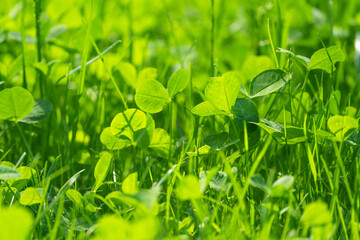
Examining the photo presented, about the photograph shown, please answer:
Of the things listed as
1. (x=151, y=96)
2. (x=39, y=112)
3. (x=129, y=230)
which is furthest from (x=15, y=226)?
(x=39, y=112)

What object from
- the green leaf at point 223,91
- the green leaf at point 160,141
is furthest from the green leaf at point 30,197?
the green leaf at point 223,91

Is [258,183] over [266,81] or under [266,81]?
under

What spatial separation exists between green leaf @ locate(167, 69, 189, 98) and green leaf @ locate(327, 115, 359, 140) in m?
0.43

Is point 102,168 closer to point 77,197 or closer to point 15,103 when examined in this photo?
point 77,197

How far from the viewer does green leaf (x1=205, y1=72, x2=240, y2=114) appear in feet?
4.29

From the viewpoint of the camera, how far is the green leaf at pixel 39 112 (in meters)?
1.57

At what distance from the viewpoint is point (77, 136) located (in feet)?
5.54

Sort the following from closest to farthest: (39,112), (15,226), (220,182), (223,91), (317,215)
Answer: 1. (15,226)
2. (317,215)
3. (220,182)
4. (223,91)
5. (39,112)

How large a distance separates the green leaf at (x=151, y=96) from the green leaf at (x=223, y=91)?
0.51 ft

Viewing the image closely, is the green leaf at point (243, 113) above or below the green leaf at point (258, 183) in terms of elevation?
above

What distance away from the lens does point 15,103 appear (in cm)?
143

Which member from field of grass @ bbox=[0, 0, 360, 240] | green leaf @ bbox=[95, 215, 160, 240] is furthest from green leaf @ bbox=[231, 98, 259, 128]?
green leaf @ bbox=[95, 215, 160, 240]

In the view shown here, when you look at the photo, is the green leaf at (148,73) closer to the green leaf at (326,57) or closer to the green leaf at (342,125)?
the green leaf at (326,57)

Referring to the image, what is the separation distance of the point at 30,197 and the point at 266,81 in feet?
2.44
